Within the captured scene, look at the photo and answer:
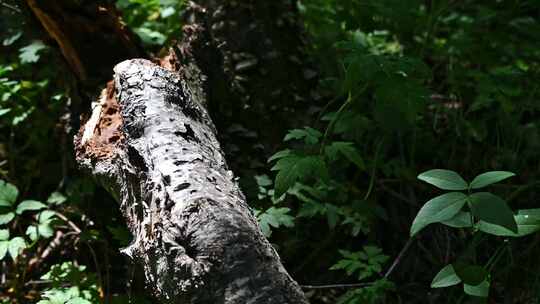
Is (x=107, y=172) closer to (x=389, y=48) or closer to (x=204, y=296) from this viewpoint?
(x=204, y=296)

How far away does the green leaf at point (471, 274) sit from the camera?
5.51 ft

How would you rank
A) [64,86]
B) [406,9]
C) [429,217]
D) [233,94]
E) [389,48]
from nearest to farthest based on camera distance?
1. [429,217]
2. [406,9]
3. [233,94]
4. [64,86]
5. [389,48]

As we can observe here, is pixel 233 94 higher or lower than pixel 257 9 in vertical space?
lower

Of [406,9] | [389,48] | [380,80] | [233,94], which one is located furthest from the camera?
[389,48]

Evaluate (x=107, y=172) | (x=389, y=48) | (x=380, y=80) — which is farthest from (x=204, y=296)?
(x=389, y=48)

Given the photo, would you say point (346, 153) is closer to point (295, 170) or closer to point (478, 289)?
point (295, 170)

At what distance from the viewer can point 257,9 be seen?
3.12m

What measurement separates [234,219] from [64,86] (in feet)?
5.70

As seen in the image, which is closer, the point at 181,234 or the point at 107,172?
the point at 181,234

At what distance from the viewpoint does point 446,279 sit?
1.73m

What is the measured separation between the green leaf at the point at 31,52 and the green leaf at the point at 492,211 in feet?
7.11

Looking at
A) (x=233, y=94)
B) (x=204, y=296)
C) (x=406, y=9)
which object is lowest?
(x=204, y=296)

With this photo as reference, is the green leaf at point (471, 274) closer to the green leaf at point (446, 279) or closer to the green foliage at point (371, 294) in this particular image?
the green leaf at point (446, 279)

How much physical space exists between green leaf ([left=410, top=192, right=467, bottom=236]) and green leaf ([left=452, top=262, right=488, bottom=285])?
183 millimetres
